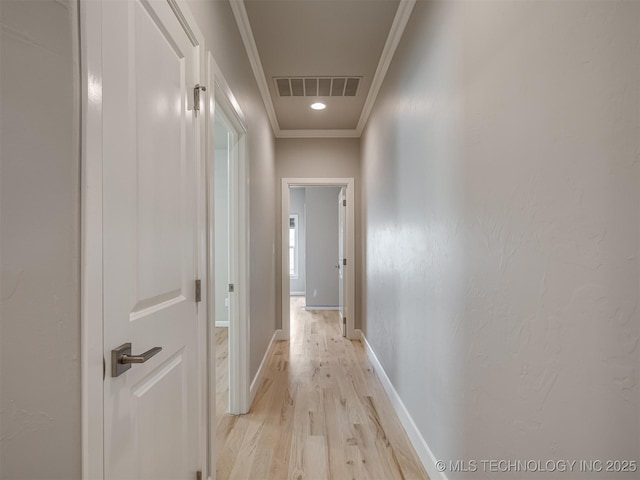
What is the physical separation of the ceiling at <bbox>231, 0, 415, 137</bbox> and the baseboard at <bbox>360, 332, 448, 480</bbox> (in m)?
2.53

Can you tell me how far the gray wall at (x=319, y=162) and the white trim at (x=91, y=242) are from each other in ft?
11.5

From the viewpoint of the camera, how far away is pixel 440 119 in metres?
1.59

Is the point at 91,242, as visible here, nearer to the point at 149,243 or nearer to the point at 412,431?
the point at 149,243

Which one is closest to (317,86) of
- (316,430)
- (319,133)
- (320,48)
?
(320,48)

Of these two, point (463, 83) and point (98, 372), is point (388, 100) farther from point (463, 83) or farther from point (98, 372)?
point (98, 372)

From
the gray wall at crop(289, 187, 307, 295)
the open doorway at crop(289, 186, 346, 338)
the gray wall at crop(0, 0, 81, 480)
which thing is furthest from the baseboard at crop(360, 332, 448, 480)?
the gray wall at crop(289, 187, 307, 295)

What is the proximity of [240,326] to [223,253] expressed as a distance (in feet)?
9.32

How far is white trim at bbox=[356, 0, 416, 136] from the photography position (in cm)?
211

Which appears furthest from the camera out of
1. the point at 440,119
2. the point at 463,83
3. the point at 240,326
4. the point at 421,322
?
the point at 240,326

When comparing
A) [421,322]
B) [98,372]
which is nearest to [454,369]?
[421,322]

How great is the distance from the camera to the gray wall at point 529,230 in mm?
704

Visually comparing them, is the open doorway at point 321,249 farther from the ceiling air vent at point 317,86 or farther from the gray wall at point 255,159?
the ceiling air vent at point 317,86

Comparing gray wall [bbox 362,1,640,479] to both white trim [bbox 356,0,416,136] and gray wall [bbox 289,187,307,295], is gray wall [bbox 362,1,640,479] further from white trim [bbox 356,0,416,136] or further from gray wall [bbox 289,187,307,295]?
gray wall [bbox 289,187,307,295]

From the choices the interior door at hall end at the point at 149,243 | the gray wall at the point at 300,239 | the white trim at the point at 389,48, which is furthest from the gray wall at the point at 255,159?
the gray wall at the point at 300,239
